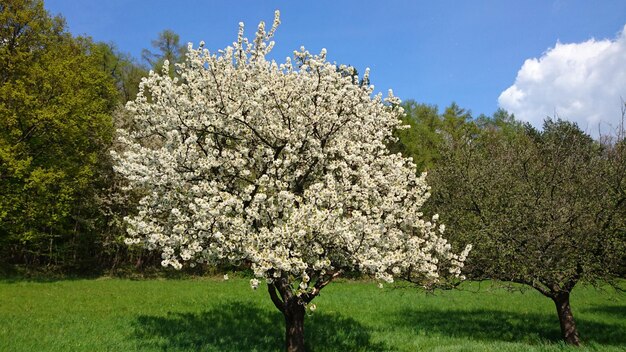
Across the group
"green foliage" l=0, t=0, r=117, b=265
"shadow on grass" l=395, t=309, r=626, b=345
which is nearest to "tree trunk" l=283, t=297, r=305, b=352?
"shadow on grass" l=395, t=309, r=626, b=345

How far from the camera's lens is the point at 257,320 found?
20500 millimetres

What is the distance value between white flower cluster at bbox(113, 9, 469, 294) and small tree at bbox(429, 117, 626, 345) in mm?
4474

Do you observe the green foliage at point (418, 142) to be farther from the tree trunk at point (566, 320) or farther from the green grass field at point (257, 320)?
the tree trunk at point (566, 320)

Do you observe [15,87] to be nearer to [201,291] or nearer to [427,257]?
[201,291]

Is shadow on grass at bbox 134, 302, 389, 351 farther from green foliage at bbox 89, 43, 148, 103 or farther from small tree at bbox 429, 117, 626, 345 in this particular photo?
green foliage at bbox 89, 43, 148, 103

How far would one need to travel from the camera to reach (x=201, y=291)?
28.6 m

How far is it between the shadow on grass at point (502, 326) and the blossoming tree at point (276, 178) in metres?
8.90

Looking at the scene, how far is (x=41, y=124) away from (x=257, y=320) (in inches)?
869

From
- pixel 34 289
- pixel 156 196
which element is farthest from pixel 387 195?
pixel 34 289

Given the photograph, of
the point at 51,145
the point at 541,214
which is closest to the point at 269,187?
the point at 541,214

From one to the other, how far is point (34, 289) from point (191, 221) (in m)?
20.5

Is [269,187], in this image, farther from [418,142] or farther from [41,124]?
[418,142]

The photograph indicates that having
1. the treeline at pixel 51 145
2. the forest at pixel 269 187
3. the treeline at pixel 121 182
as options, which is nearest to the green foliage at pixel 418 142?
the treeline at pixel 121 182

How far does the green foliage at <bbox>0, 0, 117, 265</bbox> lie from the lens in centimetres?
2980
